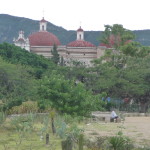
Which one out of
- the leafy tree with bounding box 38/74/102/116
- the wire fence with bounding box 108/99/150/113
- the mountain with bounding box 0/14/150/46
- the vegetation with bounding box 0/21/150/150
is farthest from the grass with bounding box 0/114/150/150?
the mountain with bounding box 0/14/150/46

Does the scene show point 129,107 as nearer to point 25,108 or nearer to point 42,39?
point 25,108

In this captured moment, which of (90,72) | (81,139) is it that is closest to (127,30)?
(90,72)

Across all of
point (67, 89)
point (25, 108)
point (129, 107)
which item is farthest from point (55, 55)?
point (67, 89)

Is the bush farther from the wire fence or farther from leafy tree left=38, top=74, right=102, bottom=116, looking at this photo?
the wire fence

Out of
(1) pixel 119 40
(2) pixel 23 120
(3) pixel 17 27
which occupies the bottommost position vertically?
(2) pixel 23 120

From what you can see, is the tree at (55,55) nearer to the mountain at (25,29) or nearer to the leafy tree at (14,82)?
the leafy tree at (14,82)

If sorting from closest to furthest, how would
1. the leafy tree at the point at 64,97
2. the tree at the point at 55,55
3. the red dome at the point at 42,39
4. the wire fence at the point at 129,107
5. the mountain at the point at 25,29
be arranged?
the leafy tree at the point at 64,97, the wire fence at the point at 129,107, the tree at the point at 55,55, the red dome at the point at 42,39, the mountain at the point at 25,29

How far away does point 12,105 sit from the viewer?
2033cm

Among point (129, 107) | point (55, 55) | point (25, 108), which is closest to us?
point (25, 108)

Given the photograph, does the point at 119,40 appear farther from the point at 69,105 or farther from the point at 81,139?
the point at 81,139

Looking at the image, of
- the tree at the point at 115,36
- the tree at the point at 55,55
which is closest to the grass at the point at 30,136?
the tree at the point at 55,55

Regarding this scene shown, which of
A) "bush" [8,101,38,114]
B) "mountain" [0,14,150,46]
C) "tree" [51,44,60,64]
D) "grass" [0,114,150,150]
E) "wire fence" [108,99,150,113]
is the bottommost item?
"wire fence" [108,99,150,113]

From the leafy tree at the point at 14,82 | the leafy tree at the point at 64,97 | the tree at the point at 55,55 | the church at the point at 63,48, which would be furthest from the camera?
the church at the point at 63,48

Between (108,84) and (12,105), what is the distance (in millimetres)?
10577
